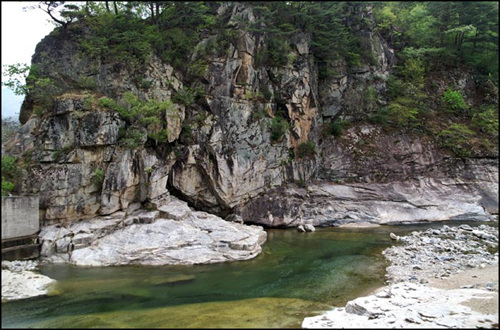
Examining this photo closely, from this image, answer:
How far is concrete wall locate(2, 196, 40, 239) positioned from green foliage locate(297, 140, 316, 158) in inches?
780

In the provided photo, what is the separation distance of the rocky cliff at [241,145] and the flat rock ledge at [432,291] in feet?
26.5

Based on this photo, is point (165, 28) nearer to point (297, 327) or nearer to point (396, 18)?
point (297, 327)

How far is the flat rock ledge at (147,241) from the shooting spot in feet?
53.9

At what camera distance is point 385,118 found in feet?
105

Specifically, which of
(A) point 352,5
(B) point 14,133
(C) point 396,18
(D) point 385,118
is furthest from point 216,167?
(C) point 396,18

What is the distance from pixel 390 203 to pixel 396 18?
23065 mm

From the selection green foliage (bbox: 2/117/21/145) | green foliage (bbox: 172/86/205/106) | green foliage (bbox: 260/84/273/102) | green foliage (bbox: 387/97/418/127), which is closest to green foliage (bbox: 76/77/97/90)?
green foliage (bbox: 2/117/21/145)

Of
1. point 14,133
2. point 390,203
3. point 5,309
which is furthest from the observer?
point 390,203

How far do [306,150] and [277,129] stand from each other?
3.81 meters

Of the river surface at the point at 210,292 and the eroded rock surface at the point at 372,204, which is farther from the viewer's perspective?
the eroded rock surface at the point at 372,204

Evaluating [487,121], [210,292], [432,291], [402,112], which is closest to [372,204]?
[402,112]

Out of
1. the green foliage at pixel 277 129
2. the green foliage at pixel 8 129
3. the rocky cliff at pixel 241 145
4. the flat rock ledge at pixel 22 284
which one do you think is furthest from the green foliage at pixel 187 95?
the flat rock ledge at pixel 22 284

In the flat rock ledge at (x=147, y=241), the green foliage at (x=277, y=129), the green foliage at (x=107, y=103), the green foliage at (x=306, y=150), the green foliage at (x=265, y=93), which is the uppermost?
the green foliage at (x=265, y=93)

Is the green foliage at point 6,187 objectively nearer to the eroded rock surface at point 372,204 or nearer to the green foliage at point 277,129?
the eroded rock surface at point 372,204
